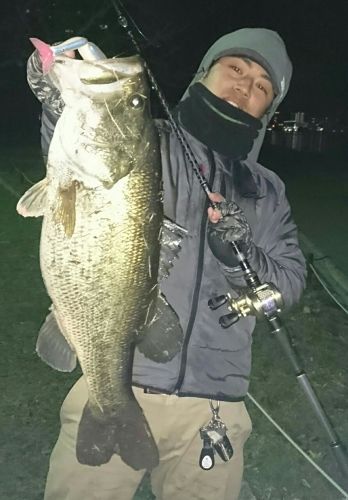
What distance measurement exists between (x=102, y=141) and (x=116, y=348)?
2.87 ft

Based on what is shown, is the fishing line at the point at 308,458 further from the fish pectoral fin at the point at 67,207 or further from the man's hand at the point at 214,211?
the fish pectoral fin at the point at 67,207

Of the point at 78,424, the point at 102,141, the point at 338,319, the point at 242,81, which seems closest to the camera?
the point at 102,141

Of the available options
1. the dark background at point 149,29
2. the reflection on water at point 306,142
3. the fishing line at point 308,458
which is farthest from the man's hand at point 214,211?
the reflection on water at point 306,142

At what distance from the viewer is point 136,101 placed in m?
2.13

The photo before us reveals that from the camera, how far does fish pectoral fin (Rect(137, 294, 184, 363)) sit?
8.04 feet

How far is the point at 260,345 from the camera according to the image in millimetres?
5770

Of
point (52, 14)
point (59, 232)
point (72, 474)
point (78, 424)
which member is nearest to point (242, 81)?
point (59, 232)

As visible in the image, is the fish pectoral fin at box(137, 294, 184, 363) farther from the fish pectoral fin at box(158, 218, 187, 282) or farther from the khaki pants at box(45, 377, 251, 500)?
the khaki pants at box(45, 377, 251, 500)

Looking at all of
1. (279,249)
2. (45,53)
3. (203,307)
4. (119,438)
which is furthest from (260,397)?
(45,53)

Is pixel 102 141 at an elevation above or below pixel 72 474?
above

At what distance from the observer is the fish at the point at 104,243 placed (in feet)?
6.83

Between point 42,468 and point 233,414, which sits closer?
point 233,414

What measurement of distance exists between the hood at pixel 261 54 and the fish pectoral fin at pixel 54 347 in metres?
1.53

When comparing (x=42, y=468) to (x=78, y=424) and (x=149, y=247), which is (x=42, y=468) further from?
(x=149, y=247)
